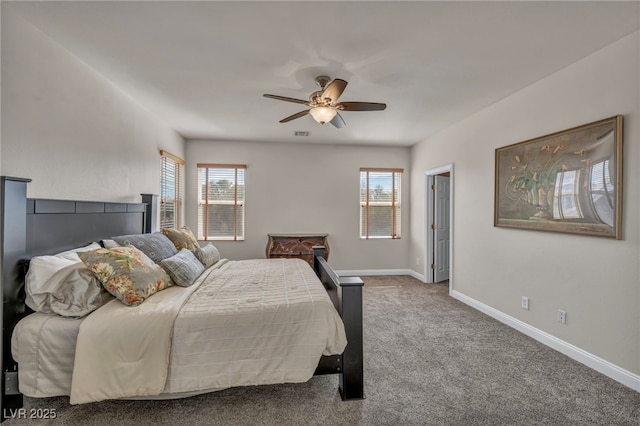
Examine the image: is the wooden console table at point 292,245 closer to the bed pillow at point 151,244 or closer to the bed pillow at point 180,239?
the bed pillow at point 180,239

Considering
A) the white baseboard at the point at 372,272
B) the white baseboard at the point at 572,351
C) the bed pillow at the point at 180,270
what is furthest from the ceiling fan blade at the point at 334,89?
the white baseboard at the point at 372,272

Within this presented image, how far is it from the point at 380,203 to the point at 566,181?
3.42 metres

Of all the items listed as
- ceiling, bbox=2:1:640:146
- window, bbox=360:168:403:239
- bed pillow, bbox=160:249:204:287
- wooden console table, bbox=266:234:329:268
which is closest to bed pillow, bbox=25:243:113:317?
bed pillow, bbox=160:249:204:287

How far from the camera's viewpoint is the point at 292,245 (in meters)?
5.21

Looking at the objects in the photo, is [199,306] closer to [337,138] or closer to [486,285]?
[486,285]

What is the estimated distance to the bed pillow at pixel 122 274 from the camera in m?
1.92

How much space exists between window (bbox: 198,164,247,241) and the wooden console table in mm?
716

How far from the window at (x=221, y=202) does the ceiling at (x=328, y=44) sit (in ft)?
6.52

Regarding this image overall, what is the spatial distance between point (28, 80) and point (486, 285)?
4788mm

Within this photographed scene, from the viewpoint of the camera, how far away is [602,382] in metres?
2.22

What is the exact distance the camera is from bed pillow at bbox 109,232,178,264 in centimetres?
266

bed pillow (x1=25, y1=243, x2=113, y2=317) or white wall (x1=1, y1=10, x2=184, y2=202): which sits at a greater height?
white wall (x1=1, y1=10, x2=184, y2=202)

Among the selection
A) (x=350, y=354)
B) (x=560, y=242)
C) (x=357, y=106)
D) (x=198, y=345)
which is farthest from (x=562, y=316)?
(x=198, y=345)

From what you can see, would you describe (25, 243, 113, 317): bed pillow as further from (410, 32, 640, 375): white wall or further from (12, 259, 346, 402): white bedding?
(410, 32, 640, 375): white wall
